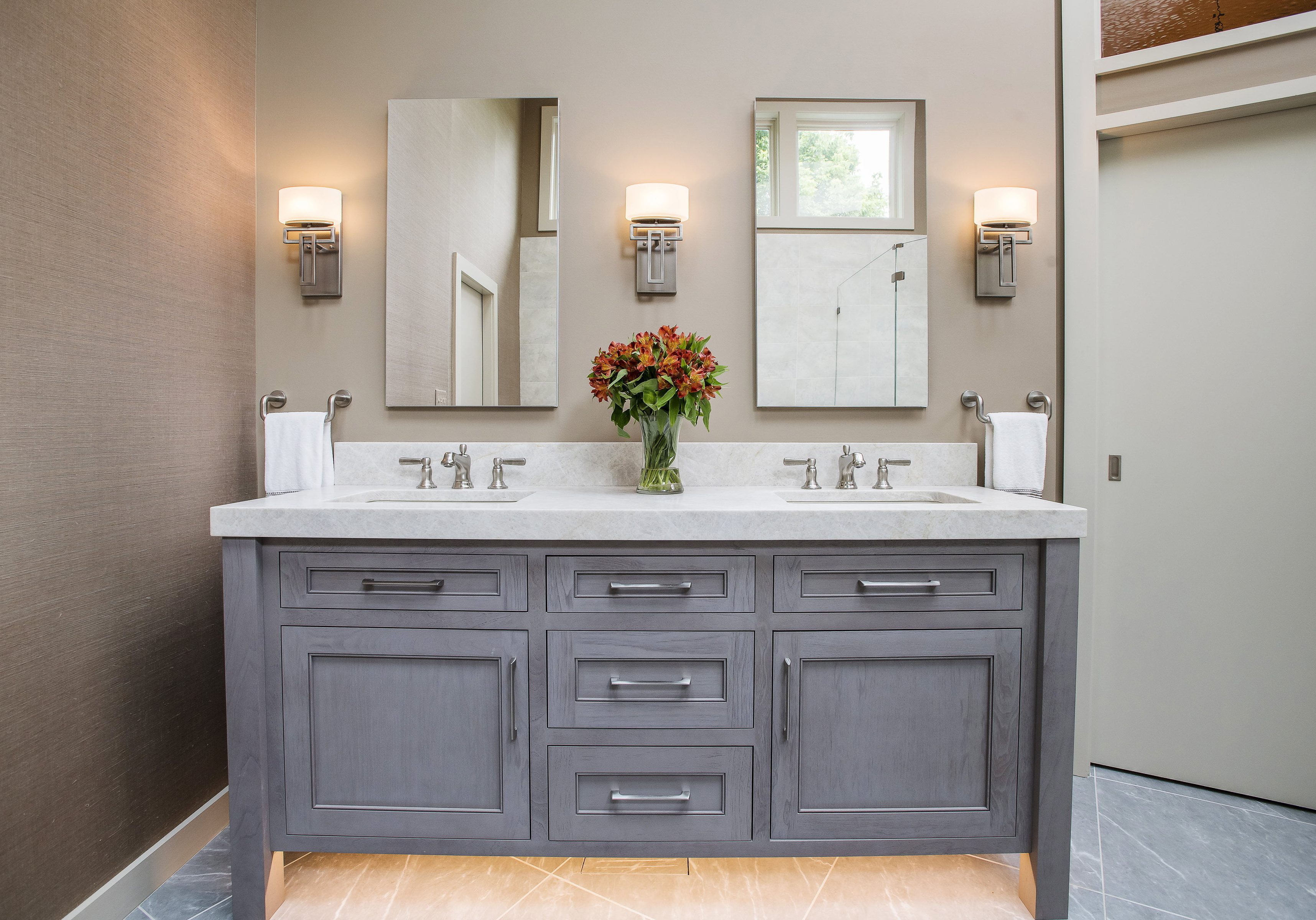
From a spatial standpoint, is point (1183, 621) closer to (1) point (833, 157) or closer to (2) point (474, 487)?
(1) point (833, 157)

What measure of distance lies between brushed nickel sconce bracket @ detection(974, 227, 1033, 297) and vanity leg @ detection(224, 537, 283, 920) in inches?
79.5

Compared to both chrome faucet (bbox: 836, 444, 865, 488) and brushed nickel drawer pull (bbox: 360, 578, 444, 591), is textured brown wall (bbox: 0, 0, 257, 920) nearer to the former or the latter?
brushed nickel drawer pull (bbox: 360, 578, 444, 591)

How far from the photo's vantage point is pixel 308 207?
1.76 m

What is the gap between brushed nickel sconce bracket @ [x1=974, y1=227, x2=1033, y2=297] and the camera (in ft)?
5.87

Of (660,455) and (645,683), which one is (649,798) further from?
(660,455)

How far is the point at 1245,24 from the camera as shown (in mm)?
1707

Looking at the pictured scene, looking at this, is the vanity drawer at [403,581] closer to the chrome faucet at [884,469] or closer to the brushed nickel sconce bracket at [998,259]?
the chrome faucet at [884,469]

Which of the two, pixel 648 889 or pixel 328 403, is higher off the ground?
pixel 328 403

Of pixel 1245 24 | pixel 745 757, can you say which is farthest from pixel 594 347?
pixel 1245 24

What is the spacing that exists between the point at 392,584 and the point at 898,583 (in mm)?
1072

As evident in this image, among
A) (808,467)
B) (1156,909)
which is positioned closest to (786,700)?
(808,467)

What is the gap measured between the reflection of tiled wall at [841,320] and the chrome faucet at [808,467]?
163 millimetres

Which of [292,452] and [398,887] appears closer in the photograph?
[398,887]

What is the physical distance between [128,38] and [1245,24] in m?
2.89
